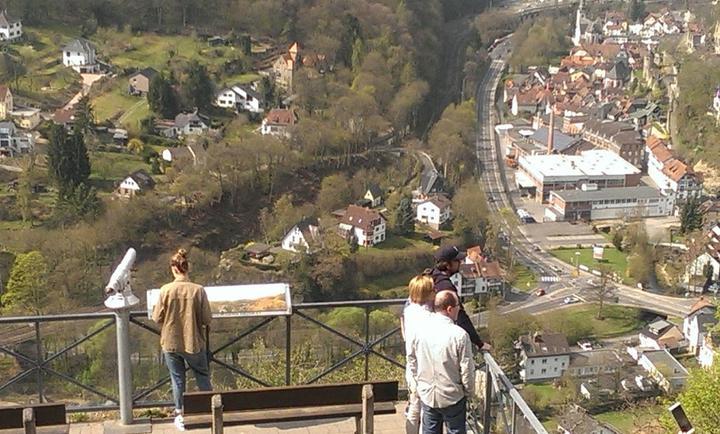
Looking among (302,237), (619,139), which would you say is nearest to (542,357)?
(302,237)

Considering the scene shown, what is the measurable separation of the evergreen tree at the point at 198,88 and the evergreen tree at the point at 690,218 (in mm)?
17041

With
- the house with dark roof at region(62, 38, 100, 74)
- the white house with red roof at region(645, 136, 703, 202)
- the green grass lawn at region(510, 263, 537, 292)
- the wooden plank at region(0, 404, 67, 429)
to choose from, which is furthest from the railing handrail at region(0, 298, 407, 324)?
the white house with red roof at region(645, 136, 703, 202)

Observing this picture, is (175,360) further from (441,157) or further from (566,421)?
(441,157)

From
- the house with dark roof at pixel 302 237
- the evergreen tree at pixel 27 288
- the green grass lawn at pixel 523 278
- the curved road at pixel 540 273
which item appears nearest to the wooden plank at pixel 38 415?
the evergreen tree at pixel 27 288

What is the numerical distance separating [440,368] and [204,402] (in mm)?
953

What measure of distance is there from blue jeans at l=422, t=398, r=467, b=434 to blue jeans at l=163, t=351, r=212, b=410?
109 cm

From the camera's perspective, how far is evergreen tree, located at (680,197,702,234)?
2862cm

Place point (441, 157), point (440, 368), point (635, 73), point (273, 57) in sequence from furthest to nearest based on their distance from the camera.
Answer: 1. point (635, 73)
2. point (273, 57)
3. point (441, 157)
4. point (440, 368)

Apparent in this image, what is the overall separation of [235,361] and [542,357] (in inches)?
522

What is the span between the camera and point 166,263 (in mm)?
21000

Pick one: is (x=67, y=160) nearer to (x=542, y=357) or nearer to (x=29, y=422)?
(x=542, y=357)

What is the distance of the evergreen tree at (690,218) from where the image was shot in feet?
93.9

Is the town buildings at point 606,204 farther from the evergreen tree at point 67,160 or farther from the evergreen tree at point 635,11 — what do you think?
the evergreen tree at point 635,11

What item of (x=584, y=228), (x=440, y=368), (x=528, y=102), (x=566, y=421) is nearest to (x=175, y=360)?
(x=440, y=368)
